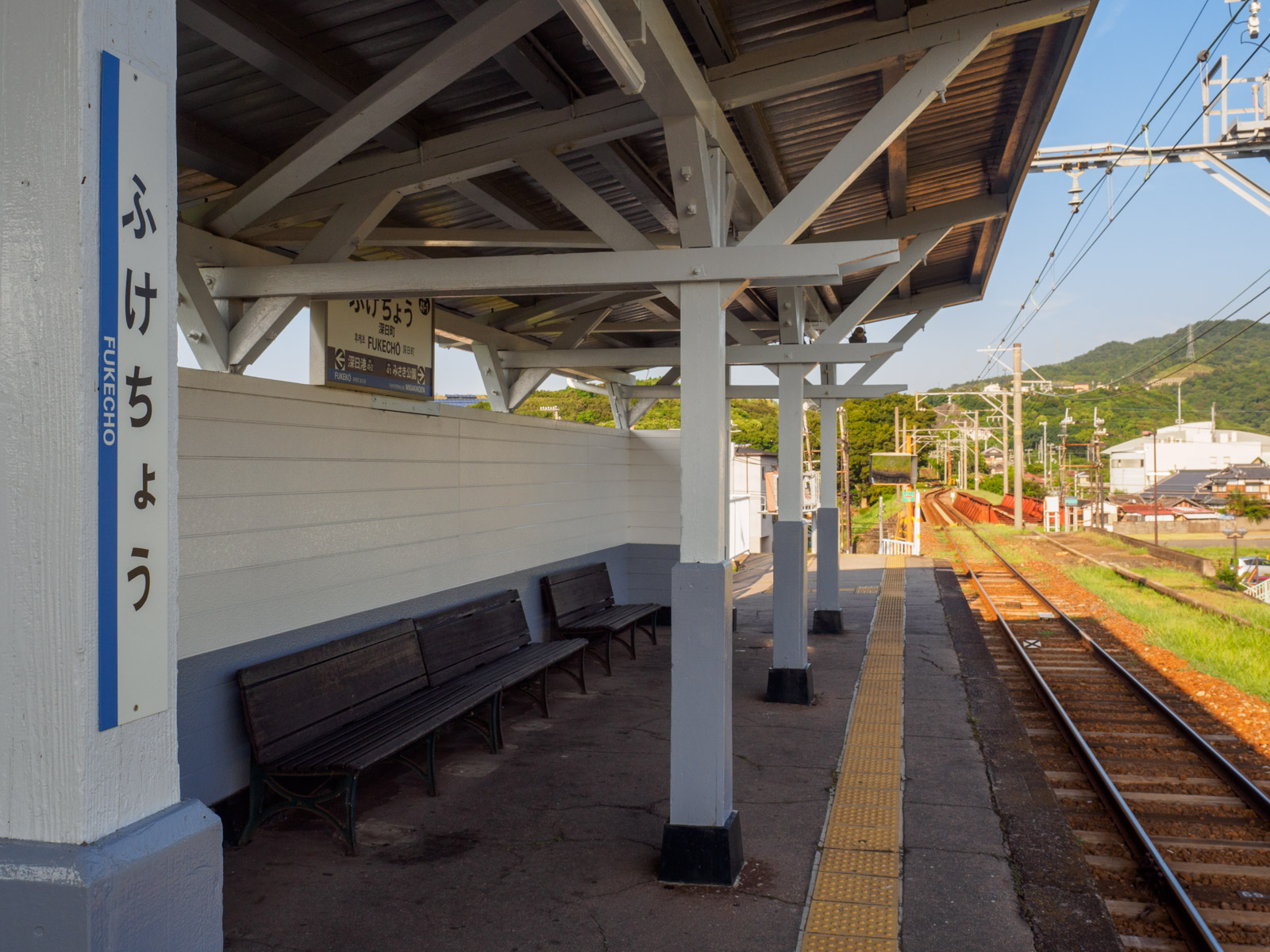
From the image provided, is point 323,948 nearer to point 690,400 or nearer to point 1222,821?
point 690,400

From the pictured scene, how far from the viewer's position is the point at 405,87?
353 centimetres

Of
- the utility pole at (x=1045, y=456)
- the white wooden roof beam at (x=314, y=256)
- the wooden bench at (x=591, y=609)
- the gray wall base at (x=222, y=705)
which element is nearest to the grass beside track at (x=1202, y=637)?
the wooden bench at (x=591, y=609)

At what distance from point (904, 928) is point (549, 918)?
52.4 inches

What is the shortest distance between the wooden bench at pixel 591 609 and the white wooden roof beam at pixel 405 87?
14.9ft

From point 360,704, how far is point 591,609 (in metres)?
4.11

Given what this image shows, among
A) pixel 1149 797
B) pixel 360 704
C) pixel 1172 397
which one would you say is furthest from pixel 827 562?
pixel 1172 397

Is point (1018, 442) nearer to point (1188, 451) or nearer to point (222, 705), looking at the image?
point (222, 705)

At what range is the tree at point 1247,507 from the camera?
30.7 m

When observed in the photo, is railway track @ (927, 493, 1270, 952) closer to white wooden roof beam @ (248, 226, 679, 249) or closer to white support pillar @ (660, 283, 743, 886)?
white support pillar @ (660, 283, 743, 886)

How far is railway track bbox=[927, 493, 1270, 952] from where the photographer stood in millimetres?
4547

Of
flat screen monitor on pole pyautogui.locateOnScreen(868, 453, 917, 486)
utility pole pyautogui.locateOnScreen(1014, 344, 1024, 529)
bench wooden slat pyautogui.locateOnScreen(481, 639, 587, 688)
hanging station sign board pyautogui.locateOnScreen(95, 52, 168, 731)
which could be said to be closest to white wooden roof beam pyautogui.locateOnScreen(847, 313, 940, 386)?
bench wooden slat pyautogui.locateOnScreen(481, 639, 587, 688)

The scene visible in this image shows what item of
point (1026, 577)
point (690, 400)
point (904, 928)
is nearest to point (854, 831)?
point (904, 928)

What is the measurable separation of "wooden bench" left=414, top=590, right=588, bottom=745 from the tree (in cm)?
3075

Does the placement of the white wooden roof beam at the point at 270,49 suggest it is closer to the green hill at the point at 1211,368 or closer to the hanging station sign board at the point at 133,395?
the hanging station sign board at the point at 133,395
